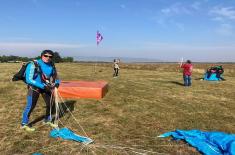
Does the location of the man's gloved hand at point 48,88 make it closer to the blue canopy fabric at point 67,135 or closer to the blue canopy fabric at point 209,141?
the blue canopy fabric at point 67,135

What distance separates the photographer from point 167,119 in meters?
11.5

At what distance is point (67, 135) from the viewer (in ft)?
29.2

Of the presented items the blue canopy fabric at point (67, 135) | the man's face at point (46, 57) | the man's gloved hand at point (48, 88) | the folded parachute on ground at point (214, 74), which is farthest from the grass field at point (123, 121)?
the folded parachute on ground at point (214, 74)

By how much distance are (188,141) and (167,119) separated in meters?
3.01

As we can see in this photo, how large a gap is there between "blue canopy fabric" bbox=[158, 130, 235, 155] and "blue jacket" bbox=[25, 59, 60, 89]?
3.68 metres

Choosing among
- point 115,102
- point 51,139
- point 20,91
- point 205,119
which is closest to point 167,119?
point 205,119

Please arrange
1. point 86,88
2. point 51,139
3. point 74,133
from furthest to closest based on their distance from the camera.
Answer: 1. point 86,88
2. point 74,133
3. point 51,139

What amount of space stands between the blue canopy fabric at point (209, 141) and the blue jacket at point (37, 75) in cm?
368

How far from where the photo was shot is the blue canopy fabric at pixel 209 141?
772cm

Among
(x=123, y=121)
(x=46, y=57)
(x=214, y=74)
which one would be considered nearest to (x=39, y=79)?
(x=46, y=57)

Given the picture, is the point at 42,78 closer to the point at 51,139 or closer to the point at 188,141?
the point at 51,139

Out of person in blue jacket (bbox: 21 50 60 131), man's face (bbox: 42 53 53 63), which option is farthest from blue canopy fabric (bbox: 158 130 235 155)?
man's face (bbox: 42 53 53 63)

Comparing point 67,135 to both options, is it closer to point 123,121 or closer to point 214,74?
point 123,121

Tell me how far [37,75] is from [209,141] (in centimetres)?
495
